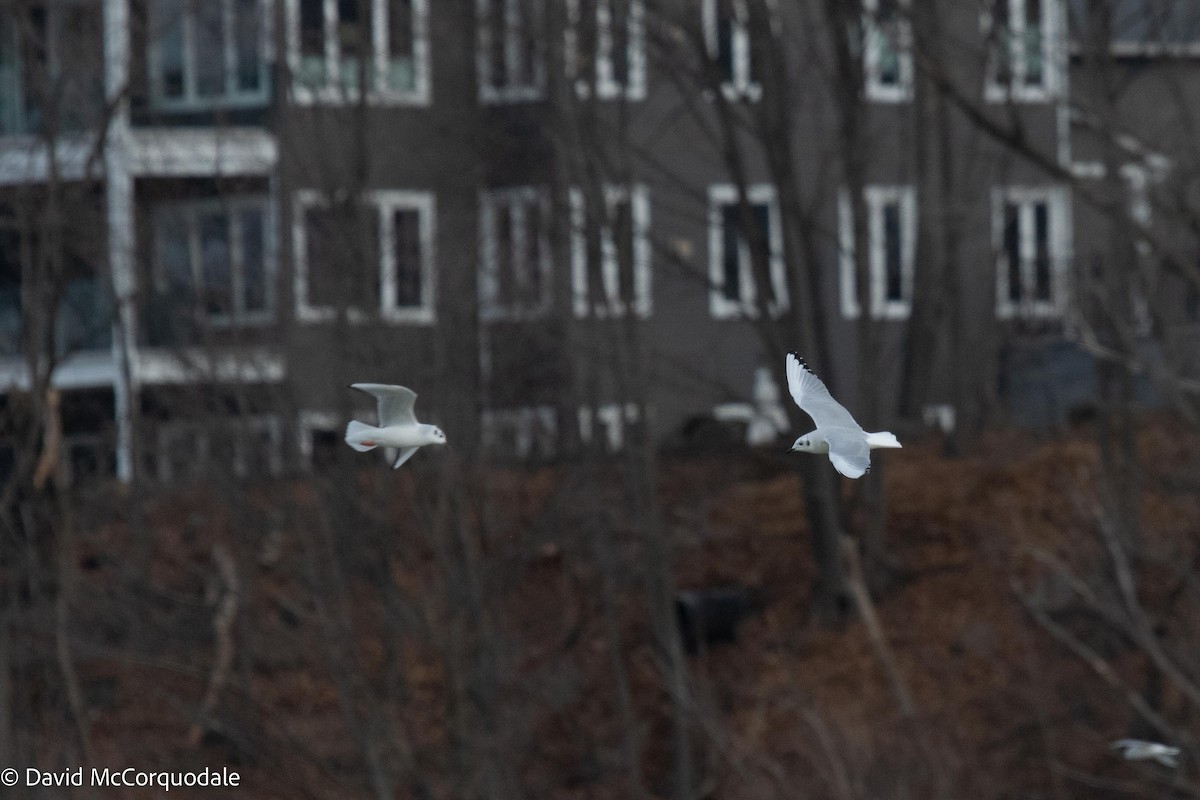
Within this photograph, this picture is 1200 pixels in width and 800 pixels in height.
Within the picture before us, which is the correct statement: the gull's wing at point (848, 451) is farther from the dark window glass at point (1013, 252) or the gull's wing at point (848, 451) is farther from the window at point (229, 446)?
the dark window glass at point (1013, 252)

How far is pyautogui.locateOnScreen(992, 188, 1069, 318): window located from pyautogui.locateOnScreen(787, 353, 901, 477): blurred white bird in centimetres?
1508

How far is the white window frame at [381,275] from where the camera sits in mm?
15039

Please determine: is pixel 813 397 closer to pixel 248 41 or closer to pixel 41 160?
pixel 248 41

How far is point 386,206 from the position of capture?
56.6ft

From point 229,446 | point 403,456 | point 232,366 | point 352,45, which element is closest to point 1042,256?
point 352,45

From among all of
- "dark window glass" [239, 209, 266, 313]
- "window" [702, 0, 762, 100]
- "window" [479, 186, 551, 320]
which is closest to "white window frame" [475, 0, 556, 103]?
Answer: "window" [479, 186, 551, 320]

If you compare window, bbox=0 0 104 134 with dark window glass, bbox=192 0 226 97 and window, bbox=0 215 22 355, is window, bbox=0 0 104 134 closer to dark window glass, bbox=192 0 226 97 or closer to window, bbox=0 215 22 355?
dark window glass, bbox=192 0 226 97

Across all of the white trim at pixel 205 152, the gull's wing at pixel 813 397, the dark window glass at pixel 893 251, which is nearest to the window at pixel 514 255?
the white trim at pixel 205 152

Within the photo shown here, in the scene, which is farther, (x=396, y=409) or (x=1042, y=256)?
(x=1042, y=256)

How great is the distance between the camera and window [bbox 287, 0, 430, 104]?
15.8 m

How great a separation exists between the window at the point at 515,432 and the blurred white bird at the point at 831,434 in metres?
8.96

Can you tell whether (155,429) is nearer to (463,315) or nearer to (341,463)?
(341,463)

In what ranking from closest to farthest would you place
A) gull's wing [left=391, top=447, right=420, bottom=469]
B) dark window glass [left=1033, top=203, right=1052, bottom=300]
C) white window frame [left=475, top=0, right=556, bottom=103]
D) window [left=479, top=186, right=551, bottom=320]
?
gull's wing [left=391, top=447, right=420, bottom=469], window [left=479, top=186, right=551, bottom=320], white window frame [left=475, top=0, right=556, bottom=103], dark window glass [left=1033, top=203, right=1052, bottom=300]

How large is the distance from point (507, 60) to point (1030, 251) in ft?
35.1
